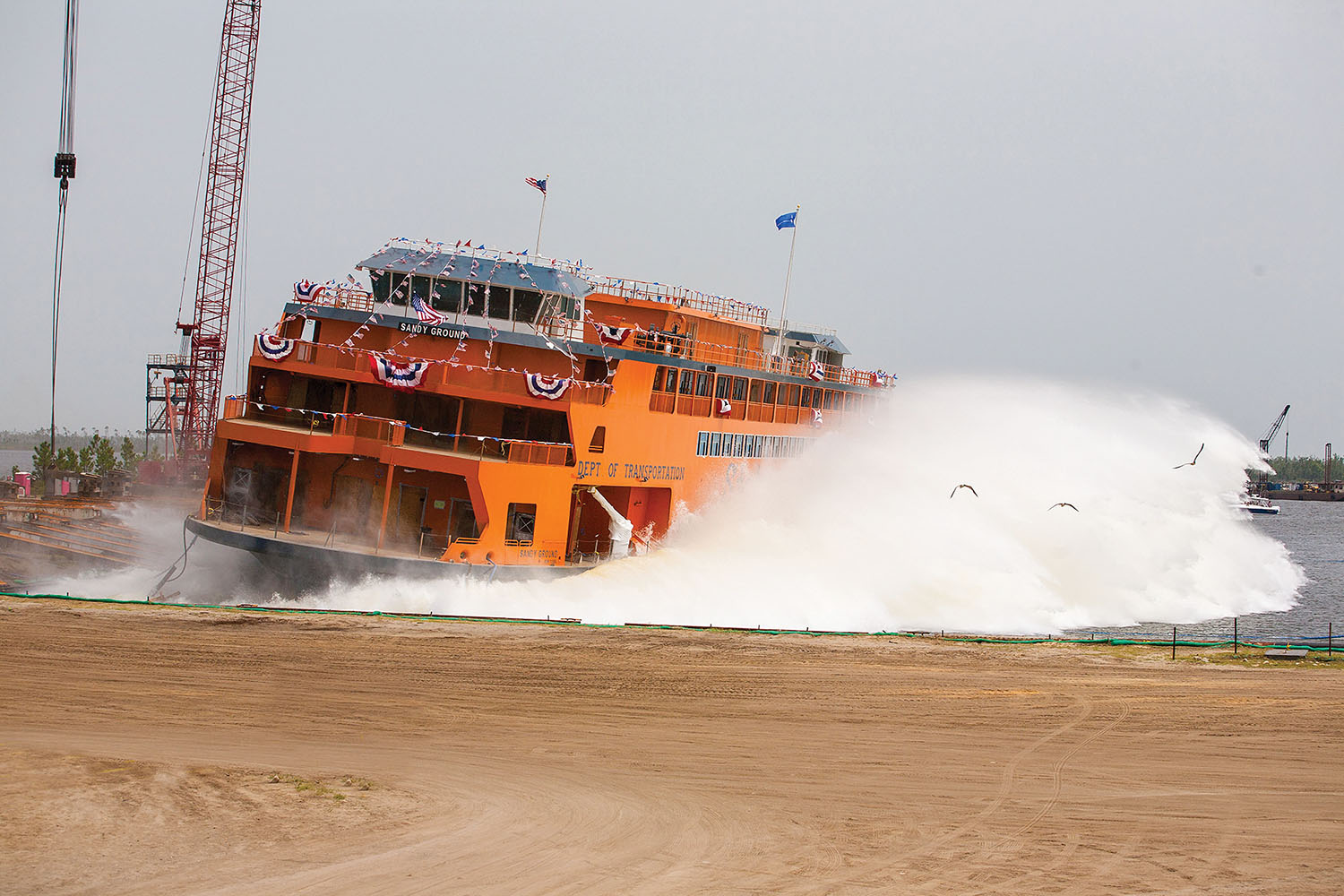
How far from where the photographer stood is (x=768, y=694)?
16.2 meters

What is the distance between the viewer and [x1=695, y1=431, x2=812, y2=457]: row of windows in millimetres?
31250

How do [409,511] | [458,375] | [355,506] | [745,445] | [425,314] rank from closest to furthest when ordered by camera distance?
[409,511] < [355,506] < [458,375] < [425,314] < [745,445]

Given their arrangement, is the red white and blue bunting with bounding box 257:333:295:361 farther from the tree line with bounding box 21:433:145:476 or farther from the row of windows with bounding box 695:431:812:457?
the tree line with bounding box 21:433:145:476

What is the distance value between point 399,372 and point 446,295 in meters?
3.18

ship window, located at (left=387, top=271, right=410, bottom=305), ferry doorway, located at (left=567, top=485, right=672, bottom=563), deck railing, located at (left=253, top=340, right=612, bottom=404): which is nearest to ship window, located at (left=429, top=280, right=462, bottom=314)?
ship window, located at (left=387, top=271, right=410, bottom=305)

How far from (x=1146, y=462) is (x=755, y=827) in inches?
1400

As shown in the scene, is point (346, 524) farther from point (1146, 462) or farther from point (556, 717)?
point (1146, 462)

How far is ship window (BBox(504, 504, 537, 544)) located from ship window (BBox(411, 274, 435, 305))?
592 centimetres

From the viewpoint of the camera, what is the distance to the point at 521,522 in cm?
2419

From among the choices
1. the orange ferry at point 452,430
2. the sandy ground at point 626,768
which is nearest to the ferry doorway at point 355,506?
the orange ferry at point 452,430

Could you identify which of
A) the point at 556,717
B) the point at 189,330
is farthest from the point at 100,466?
the point at 556,717

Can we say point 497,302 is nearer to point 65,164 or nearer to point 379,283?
point 379,283

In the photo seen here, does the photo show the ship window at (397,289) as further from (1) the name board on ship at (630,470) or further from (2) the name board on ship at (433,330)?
(1) the name board on ship at (630,470)

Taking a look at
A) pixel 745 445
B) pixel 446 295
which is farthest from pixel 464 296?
pixel 745 445
